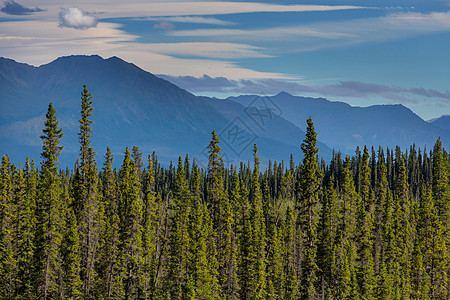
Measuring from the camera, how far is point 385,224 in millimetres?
95625

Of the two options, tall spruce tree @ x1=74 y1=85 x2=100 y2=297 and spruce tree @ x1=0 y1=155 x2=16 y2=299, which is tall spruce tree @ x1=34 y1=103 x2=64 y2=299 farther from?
spruce tree @ x1=0 y1=155 x2=16 y2=299

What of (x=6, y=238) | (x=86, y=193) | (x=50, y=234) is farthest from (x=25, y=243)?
(x=86, y=193)

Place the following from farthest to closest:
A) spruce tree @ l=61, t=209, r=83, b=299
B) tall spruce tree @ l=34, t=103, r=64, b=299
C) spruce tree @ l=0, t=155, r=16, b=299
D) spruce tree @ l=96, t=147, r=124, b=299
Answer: spruce tree @ l=96, t=147, r=124, b=299
spruce tree @ l=0, t=155, r=16, b=299
tall spruce tree @ l=34, t=103, r=64, b=299
spruce tree @ l=61, t=209, r=83, b=299

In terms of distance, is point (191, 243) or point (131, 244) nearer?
point (131, 244)

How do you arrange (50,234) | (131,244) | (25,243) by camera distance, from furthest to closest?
(131,244) < (25,243) < (50,234)

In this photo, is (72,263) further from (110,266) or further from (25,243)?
(25,243)

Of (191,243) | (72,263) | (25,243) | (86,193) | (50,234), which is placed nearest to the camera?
(72,263)

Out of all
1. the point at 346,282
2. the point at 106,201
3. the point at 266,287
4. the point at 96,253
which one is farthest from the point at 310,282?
the point at 106,201

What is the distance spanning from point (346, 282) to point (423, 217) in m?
34.7

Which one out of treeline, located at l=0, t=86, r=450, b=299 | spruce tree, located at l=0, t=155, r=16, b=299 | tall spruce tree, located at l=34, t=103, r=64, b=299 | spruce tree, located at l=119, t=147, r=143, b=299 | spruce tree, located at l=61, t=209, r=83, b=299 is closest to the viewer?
spruce tree, located at l=61, t=209, r=83, b=299

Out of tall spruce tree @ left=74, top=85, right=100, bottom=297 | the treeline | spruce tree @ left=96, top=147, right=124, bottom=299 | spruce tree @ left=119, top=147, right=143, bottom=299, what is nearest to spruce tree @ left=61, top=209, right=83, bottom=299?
the treeline

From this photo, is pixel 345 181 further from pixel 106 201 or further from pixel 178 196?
pixel 106 201

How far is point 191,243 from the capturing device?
76.1 m

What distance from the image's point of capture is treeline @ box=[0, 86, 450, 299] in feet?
220
